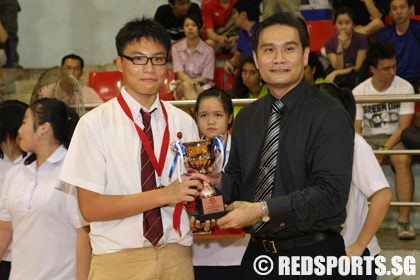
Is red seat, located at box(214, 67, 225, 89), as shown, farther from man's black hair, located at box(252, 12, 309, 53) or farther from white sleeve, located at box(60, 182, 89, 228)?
man's black hair, located at box(252, 12, 309, 53)

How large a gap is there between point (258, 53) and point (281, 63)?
0.50ft

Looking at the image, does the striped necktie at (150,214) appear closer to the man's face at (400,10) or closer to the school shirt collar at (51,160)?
the school shirt collar at (51,160)

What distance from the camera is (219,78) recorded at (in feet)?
25.0

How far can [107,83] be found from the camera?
291 inches

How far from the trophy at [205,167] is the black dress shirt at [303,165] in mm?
97

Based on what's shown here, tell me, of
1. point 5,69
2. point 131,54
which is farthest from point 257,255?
point 5,69

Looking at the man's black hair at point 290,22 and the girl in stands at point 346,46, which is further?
the girl in stands at point 346,46

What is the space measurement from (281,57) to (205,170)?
24.1 inches

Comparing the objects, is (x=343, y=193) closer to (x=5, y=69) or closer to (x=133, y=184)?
(x=133, y=184)

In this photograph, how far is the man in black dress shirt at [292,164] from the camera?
232 centimetres

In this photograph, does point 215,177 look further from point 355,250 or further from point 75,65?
point 75,65

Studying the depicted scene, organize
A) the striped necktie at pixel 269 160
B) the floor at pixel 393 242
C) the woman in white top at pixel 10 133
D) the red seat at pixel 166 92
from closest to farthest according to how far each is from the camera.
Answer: the striped necktie at pixel 269 160 → the woman in white top at pixel 10 133 → the floor at pixel 393 242 → the red seat at pixel 166 92

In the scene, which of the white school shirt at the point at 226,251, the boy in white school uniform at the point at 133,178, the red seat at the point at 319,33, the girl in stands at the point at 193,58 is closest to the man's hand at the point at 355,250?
the white school shirt at the point at 226,251

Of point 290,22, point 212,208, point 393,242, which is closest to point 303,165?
point 212,208
